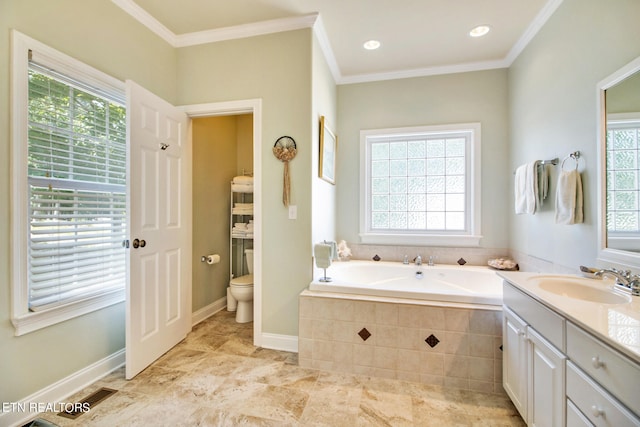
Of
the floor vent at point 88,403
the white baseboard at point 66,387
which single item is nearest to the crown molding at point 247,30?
the white baseboard at point 66,387

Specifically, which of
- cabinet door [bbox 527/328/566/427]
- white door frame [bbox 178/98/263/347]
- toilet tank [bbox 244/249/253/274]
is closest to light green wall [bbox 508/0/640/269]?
cabinet door [bbox 527/328/566/427]

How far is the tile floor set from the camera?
1.57m

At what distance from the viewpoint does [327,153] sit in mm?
2797

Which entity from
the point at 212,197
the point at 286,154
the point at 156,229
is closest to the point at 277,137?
the point at 286,154

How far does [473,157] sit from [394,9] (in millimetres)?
1697

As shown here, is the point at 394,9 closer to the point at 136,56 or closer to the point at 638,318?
the point at 136,56

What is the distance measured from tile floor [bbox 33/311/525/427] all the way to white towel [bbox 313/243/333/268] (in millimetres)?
788

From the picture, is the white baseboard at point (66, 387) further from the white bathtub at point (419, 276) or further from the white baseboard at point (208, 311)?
the white bathtub at point (419, 276)

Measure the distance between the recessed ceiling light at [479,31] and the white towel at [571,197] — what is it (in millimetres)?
1432

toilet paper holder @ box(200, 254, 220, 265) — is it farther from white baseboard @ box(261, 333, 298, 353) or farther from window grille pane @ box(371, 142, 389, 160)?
window grille pane @ box(371, 142, 389, 160)

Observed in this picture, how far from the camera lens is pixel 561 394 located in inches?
44.2

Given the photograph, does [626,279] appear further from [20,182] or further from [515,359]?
[20,182]

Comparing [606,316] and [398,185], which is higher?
[398,185]

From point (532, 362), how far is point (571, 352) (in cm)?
36
